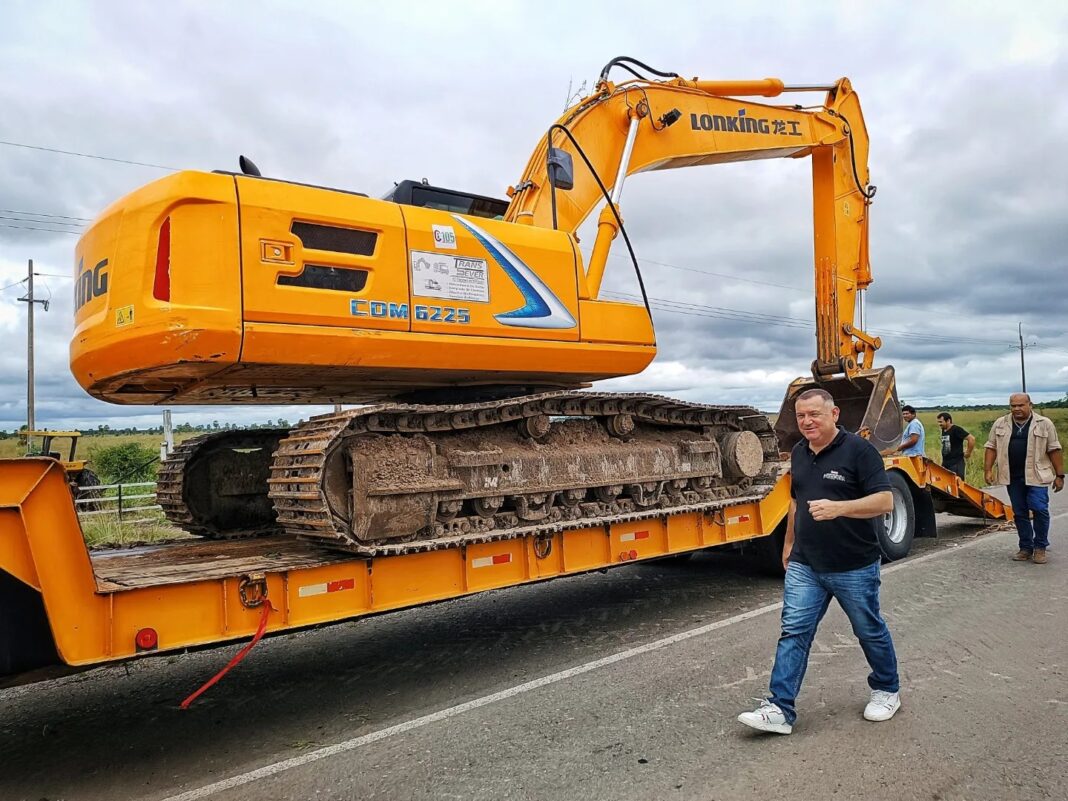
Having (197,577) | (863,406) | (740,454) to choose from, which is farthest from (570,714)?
(863,406)

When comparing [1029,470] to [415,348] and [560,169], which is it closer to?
[560,169]

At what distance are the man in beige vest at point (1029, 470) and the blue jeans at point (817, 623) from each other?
17.4 feet

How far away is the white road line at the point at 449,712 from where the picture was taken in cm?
397

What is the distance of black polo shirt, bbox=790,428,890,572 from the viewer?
412 centimetres

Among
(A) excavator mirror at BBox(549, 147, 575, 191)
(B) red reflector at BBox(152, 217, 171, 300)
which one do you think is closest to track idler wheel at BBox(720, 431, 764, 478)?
(A) excavator mirror at BBox(549, 147, 575, 191)

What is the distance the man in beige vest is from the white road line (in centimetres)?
338

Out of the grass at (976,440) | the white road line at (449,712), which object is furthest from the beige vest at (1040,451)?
the white road line at (449,712)

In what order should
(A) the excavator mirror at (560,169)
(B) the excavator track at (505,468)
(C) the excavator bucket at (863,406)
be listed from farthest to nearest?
(C) the excavator bucket at (863,406) → (A) the excavator mirror at (560,169) → (B) the excavator track at (505,468)

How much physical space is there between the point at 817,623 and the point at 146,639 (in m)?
3.38

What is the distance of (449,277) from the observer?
5.45m

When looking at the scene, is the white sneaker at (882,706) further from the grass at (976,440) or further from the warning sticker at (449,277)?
the grass at (976,440)

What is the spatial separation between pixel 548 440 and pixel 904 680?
2.88 m

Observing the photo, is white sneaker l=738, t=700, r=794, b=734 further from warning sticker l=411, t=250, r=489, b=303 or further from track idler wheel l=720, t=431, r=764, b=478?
track idler wheel l=720, t=431, r=764, b=478

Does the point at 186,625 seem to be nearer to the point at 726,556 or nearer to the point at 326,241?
the point at 326,241
